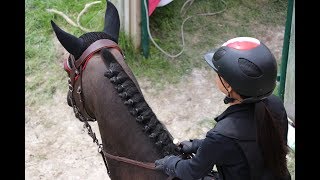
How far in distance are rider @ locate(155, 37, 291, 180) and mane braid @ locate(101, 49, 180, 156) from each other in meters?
0.17

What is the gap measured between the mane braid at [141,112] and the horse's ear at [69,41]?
0.16 meters

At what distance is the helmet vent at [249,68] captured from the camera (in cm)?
244

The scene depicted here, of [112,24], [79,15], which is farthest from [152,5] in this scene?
[112,24]

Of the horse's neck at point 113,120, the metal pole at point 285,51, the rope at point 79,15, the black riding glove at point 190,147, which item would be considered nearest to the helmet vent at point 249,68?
the black riding glove at point 190,147

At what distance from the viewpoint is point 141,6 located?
6492mm

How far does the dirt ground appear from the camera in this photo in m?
5.27

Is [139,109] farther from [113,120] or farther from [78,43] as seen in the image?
[78,43]

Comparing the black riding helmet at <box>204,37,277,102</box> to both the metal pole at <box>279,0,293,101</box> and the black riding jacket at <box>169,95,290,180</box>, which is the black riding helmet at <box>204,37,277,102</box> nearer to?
the black riding jacket at <box>169,95,290,180</box>

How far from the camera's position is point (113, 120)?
2.79 metres

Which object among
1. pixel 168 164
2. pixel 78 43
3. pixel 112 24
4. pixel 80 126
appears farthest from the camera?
pixel 80 126

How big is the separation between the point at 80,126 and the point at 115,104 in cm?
309
